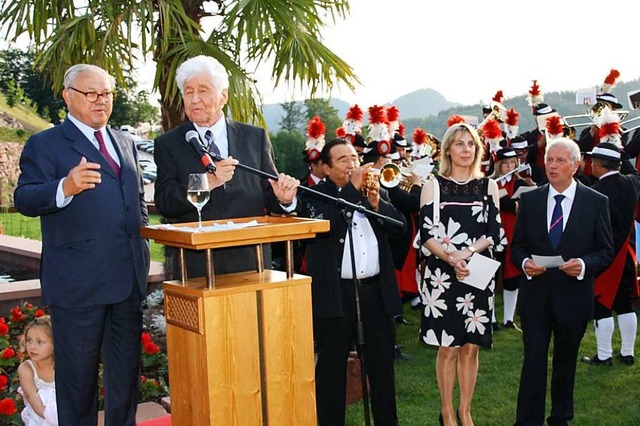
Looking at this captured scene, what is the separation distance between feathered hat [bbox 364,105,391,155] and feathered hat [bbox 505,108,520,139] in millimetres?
1896

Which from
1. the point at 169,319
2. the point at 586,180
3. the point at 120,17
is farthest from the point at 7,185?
the point at 169,319

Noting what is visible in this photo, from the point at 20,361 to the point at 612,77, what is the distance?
7581 mm

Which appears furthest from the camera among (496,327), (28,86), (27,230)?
(28,86)

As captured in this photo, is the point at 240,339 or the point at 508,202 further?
the point at 508,202

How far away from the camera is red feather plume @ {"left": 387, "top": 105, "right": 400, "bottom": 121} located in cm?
795

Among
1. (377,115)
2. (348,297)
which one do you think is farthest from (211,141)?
(377,115)

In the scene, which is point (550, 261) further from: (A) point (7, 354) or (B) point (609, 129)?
(A) point (7, 354)

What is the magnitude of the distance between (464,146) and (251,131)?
165 cm

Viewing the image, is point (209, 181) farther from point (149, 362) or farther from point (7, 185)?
point (7, 185)

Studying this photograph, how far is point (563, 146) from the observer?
14.9 ft

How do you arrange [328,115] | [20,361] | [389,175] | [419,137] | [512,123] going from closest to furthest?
[20,361] < [389,175] < [419,137] < [512,123] < [328,115]

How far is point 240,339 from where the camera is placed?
2.74 metres

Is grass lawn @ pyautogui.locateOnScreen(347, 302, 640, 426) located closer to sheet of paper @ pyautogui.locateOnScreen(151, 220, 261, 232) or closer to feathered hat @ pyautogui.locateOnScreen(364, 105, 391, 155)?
feathered hat @ pyautogui.locateOnScreen(364, 105, 391, 155)

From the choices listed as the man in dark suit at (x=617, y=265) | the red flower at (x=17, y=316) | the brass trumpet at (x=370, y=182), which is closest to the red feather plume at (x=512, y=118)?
the man in dark suit at (x=617, y=265)
